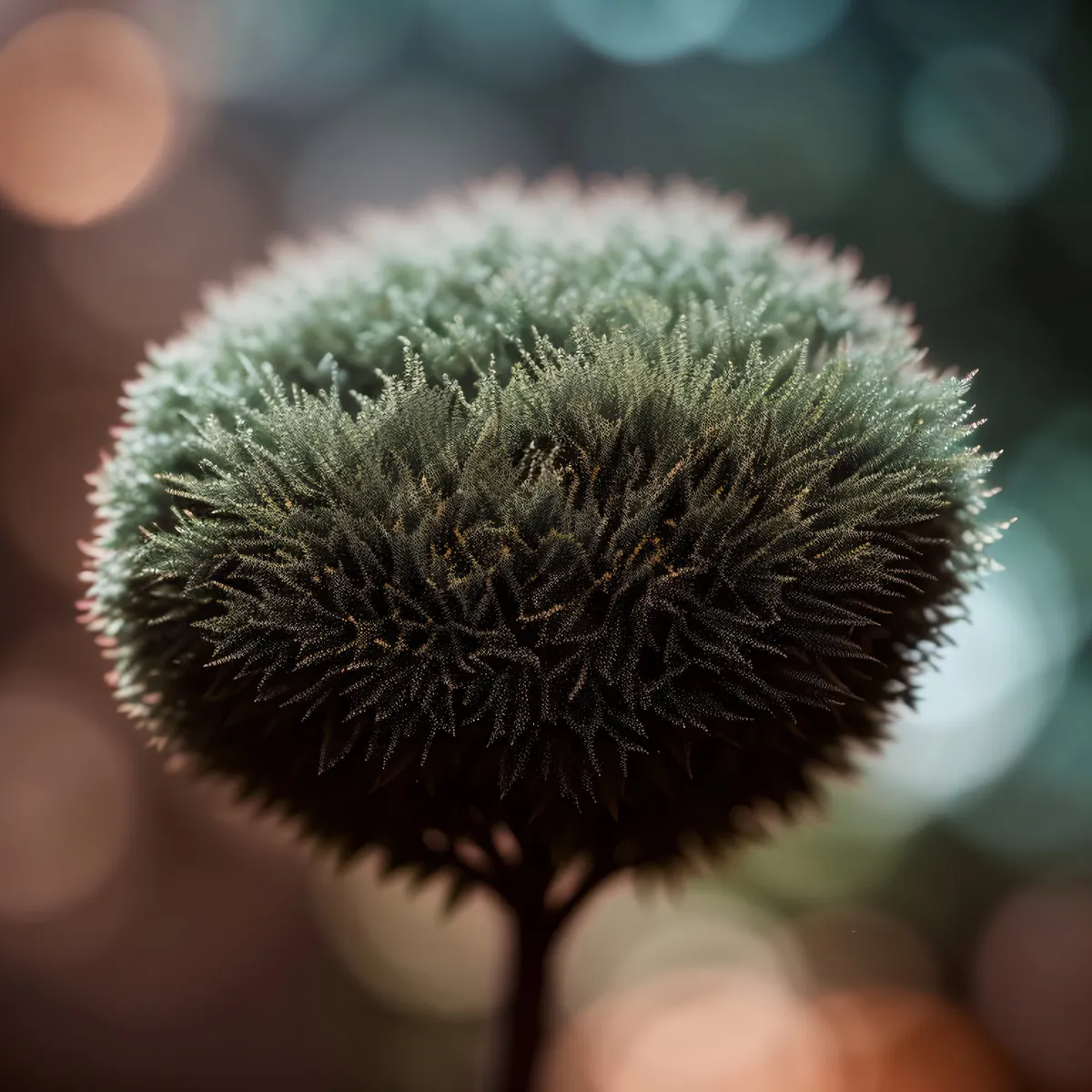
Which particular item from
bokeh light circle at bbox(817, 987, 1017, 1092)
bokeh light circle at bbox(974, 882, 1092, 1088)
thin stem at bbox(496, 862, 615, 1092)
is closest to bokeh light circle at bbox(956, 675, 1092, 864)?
bokeh light circle at bbox(974, 882, 1092, 1088)

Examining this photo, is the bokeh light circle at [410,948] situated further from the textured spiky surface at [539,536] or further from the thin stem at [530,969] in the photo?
the textured spiky surface at [539,536]

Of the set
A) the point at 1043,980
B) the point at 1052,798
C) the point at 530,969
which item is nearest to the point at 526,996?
the point at 530,969

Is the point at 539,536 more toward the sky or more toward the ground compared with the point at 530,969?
more toward the sky

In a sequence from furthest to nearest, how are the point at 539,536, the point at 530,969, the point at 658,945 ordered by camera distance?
the point at 658,945 < the point at 530,969 < the point at 539,536

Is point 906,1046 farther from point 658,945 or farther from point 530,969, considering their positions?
point 530,969

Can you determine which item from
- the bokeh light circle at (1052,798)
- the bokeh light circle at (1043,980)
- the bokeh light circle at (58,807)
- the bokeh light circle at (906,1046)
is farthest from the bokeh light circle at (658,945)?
the bokeh light circle at (58,807)

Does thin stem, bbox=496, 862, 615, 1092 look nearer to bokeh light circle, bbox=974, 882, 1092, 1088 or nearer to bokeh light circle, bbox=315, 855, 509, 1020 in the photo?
bokeh light circle, bbox=315, 855, 509, 1020

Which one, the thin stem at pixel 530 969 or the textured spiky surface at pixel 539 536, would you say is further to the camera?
Answer: the thin stem at pixel 530 969
